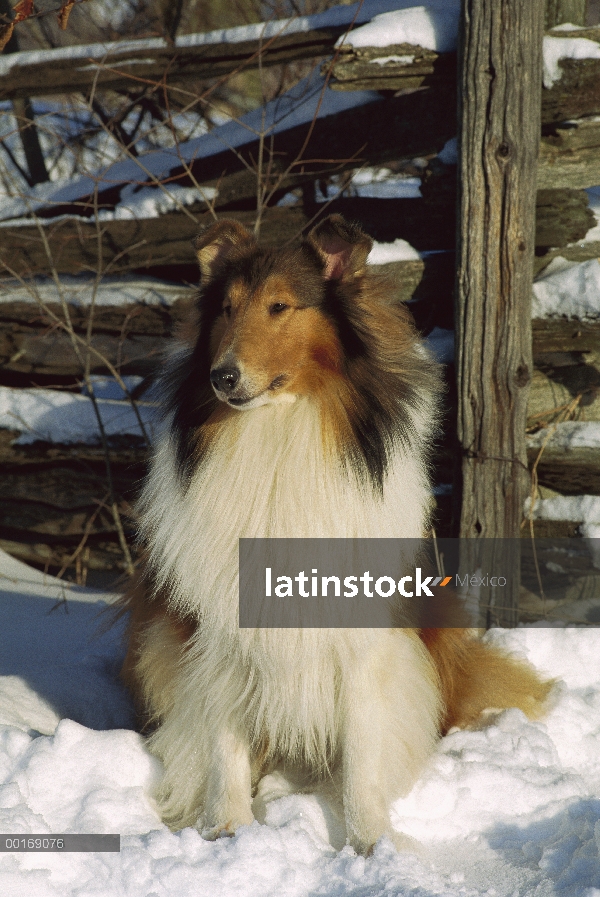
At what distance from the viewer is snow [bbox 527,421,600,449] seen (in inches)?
147

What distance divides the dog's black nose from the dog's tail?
3.97 feet

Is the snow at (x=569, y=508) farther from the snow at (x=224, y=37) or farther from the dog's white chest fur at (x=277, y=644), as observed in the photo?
the snow at (x=224, y=37)

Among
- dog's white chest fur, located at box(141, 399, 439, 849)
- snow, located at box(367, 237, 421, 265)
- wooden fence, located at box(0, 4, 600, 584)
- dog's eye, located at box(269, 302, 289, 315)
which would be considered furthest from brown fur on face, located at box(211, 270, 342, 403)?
snow, located at box(367, 237, 421, 265)

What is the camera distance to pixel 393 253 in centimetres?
377

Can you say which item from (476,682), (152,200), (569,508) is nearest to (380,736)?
(476,682)

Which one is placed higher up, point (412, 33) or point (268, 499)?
point (412, 33)

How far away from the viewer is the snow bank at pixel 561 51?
333 centimetres

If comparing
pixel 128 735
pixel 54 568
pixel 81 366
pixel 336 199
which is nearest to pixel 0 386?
pixel 81 366

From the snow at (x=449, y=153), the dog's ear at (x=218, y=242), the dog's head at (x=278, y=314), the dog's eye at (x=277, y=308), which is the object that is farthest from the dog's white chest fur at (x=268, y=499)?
the snow at (x=449, y=153)

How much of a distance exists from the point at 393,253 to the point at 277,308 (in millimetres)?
1787

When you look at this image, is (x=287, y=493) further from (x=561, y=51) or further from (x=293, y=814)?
(x=561, y=51)

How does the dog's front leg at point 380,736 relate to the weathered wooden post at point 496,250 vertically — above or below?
below

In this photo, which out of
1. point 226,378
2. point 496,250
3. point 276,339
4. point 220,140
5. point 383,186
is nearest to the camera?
point 226,378

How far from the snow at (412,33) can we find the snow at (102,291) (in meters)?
1.59
